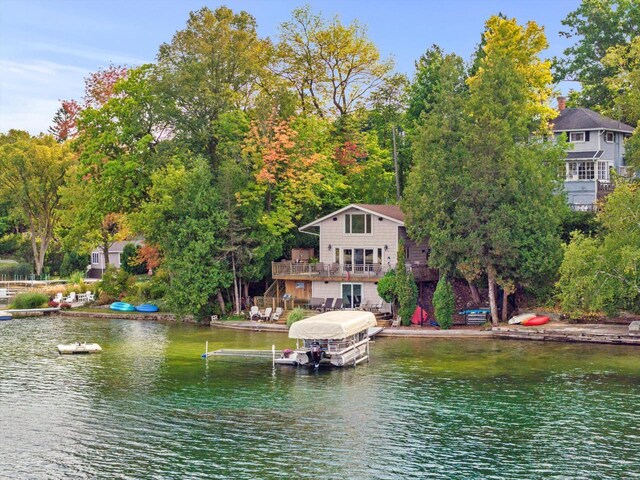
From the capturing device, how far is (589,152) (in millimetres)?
73750

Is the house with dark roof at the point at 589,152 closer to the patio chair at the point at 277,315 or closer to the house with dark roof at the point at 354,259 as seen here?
the house with dark roof at the point at 354,259

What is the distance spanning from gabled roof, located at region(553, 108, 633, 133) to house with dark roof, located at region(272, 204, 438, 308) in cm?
1916

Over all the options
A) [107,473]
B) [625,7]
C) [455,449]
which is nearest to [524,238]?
[455,449]

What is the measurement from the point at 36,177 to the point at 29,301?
2112 centimetres

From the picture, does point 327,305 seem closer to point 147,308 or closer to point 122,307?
point 147,308

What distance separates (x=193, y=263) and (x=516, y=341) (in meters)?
22.4

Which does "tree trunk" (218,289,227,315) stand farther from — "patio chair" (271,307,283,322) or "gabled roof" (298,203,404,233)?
"gabled roof" (298,203,404,233)

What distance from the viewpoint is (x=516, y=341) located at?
2098 inches

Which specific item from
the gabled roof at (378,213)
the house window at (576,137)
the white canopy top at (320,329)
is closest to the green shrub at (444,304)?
the gabled roof at (378,213)

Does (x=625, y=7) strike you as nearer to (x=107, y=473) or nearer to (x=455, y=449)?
(x=455, y=449)

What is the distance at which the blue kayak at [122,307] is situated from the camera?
71.2 meters

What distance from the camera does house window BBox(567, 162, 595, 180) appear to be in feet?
238

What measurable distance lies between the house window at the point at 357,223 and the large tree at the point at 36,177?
122ft

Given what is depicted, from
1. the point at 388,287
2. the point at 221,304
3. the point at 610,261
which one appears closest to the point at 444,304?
the point at 388,287
